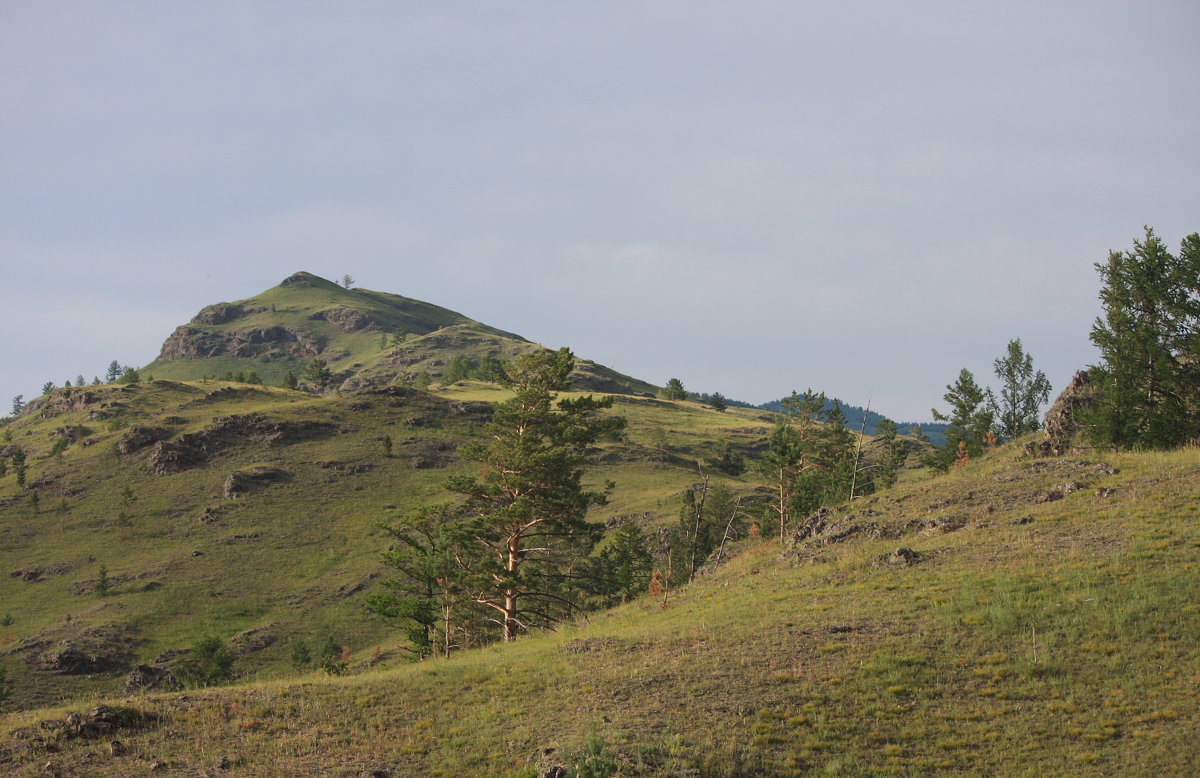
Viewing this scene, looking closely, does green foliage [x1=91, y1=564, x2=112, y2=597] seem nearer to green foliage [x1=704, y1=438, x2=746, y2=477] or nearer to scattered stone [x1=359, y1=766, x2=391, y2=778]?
green foliage [x1=704, y1=438, x2=746, y2=477]

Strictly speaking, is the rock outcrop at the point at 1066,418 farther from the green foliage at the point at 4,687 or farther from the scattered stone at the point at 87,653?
the scattered stone at the point at 87,653

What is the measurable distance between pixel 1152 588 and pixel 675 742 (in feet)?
56.7

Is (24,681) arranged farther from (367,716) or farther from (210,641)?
(367,716)

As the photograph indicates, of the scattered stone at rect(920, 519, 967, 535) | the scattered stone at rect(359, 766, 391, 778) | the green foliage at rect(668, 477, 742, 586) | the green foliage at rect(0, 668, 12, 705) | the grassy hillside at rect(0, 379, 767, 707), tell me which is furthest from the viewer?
the grassy hillside at rect(0, 379, 767, 707)

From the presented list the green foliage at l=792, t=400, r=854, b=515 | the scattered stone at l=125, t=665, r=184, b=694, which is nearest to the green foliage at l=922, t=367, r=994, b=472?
the green foliage at l=792, t=400, r=854, b=515

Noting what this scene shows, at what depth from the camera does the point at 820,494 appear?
83.2 metres

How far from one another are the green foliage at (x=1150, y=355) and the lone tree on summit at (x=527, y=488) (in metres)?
Result: 28.9

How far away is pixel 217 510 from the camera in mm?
127625

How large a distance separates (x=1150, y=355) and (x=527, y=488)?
37.2m

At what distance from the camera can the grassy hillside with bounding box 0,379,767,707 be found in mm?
90000

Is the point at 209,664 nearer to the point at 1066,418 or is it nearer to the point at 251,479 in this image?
the point at 251,479

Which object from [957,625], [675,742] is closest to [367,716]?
[675,742]

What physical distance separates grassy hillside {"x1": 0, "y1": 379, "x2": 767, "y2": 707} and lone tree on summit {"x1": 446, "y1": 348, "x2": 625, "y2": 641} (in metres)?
17.2

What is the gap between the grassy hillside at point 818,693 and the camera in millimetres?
19281
